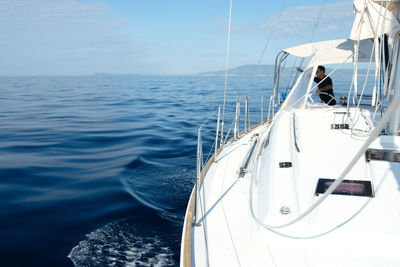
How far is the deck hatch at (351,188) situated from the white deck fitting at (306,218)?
6 cm

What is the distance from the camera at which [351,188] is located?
239cm

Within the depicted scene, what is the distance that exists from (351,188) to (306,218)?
19.5 inches

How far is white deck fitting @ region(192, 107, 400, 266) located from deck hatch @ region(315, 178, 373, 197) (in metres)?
0.06

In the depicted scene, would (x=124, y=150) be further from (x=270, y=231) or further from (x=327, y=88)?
(x=270, y=231)

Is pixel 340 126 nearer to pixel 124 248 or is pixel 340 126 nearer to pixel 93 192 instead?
pixel 124 248

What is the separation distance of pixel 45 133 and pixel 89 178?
394cm

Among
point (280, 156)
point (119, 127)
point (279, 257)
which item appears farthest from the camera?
point (119, 127)

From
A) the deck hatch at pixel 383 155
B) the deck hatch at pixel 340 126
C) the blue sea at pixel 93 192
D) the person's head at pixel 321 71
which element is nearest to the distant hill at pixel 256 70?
the blue sea at pixel 93 192

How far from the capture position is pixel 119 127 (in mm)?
9414

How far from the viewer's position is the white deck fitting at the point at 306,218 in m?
1.91

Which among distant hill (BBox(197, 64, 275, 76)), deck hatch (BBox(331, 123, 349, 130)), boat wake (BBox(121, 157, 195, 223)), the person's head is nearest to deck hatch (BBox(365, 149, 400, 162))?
deck hatch (BBox(331, 123, 349, 130))

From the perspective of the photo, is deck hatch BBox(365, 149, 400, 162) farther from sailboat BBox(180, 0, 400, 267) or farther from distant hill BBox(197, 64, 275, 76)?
distant hill BBox(197, 64, 275, 76)

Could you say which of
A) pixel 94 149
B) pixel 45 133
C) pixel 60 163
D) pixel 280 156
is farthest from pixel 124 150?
pixel 280 156

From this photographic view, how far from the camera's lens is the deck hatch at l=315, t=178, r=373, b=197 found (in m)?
2.34
